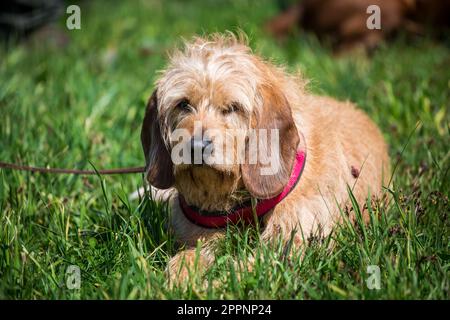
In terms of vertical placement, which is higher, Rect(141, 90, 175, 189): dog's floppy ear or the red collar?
Rect(141, 90, 175, 189): dog's floppy ear

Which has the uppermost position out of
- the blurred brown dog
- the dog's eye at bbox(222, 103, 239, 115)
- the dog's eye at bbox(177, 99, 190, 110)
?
the blurred brown dog

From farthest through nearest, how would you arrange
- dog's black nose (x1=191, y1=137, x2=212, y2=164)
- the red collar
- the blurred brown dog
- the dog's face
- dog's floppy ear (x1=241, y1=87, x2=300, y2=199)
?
1. the blurred brown dog
2. the red collar
3. dog's floppy ear (x1=241, y1=87, x2=300, y2=199)
4. the dog's face
5. dog's black nose (x1=191, y1=137, x2=212, y2=164)

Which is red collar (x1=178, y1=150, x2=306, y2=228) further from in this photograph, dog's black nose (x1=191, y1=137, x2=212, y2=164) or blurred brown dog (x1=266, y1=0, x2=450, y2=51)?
blurred brown dog (x1=266, y1=0, x2=450, y2=51)

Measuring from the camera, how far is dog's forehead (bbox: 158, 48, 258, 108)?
10.8ft

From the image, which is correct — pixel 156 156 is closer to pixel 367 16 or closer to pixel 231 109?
pixel 231 109

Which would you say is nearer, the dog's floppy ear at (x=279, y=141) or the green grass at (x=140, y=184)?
the green grass at (x=140, y=184)

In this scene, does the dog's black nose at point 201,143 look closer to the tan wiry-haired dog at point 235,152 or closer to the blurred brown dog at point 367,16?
the tan wiry-haired dog at point 235,152

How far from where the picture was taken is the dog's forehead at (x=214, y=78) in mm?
3279

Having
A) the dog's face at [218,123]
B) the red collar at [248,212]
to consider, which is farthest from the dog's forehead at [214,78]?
the red collar at [248,212]

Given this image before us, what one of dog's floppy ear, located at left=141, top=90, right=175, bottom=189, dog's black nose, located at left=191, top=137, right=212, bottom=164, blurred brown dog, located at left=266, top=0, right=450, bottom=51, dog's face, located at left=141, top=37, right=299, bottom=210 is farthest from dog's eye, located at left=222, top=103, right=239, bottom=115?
blurred brown dog, located at left=266, top=0, right=450, bottom=51

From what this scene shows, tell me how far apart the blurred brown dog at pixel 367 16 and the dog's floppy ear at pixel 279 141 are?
410cm

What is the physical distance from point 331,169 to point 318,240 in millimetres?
515

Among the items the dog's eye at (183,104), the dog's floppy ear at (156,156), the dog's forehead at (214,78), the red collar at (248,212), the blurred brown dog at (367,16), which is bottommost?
the red collar at (248,212)

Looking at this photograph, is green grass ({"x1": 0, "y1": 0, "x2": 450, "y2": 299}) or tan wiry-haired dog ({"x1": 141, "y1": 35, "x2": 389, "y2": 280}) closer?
green grass ({"x1": 0, "y1": 0, "x2": 450, "y2": 299})
